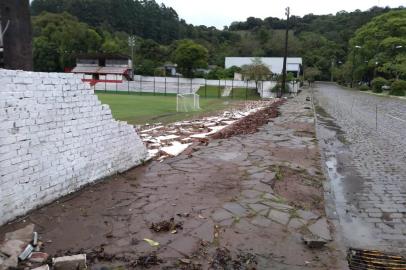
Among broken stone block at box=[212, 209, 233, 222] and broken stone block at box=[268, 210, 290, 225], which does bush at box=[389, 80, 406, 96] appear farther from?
broken stone block at box=[212, 209, 233, 222]

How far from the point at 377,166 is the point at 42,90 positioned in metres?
7.54

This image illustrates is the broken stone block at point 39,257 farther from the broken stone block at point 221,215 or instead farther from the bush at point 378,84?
the bush at point 378,84

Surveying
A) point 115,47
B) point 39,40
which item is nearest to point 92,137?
point 39,40

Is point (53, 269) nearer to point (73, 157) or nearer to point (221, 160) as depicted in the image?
point (73, 157)

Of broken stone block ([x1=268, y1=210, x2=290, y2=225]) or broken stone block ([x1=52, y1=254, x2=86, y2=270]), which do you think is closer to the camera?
broken stone block ([x1=52, y1=254, x2=86, y2=270])

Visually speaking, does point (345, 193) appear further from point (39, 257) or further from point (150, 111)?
point (150, 111)

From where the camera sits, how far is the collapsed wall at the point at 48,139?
4.85 metres

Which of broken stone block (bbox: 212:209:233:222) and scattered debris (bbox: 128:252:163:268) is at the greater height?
broken stone block (bbox: 212:209:233:222)

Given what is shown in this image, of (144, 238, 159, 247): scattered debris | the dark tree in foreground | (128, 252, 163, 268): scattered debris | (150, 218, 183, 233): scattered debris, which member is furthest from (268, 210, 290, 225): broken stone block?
the dark tree in foreground

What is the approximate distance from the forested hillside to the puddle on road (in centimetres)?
6109

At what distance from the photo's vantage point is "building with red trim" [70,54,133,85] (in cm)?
6562

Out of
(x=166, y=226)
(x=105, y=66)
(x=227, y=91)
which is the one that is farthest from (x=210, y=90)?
(x=166, y=226)

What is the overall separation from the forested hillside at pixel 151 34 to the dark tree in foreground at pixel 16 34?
65071 mm

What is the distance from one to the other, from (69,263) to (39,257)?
1.39 feet
